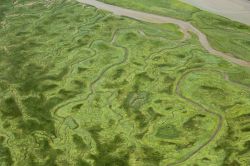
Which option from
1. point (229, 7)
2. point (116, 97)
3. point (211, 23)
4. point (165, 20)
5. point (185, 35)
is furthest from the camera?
point (229, 7)

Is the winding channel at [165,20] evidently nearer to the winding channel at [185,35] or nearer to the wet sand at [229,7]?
the winding channel at [185,35]

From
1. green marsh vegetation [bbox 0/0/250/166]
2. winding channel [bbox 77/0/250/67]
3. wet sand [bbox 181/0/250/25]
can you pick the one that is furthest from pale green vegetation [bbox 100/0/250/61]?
green marsh vegetation [bbox 0/0/250/166]

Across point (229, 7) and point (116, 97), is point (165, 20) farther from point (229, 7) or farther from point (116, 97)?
point (116, 97)

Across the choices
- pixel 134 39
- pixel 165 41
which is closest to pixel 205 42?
pixel 165 41

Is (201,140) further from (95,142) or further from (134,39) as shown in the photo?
(134,39)

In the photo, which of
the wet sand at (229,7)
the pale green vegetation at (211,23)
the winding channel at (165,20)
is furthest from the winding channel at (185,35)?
the wet sand at (229,7)

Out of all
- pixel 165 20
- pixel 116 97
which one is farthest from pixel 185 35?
pixel 116 97
